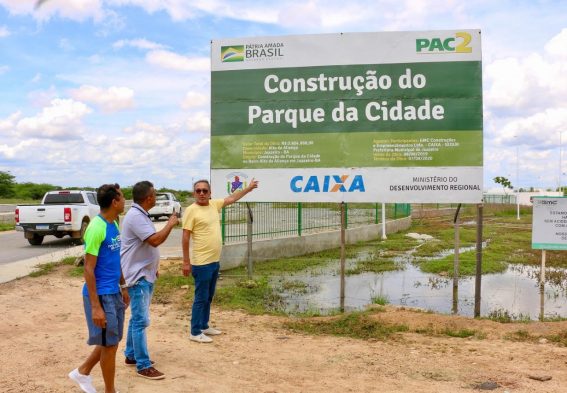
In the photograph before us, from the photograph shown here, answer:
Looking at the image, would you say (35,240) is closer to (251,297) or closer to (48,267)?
(48,267)

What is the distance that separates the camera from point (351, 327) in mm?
7062

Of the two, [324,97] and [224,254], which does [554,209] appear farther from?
[224,254]

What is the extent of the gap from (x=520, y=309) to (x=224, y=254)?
6133 millimetres

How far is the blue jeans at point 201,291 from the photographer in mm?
6383

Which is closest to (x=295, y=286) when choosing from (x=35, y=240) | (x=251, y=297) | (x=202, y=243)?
(x=251, y=297)

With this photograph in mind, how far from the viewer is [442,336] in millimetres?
6750

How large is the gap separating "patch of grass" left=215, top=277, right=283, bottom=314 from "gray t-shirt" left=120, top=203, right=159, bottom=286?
326cm

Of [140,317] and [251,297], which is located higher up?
[140,317]

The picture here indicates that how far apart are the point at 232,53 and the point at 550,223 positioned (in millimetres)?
5856

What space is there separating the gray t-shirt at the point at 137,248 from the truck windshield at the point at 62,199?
15.2 meters

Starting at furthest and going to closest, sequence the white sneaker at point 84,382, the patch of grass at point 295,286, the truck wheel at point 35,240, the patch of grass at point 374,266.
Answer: the truck wheel at point 35,240, the patch of grass at point 374,266, the patch of grass at point 295,286, the white sneaker at point 84,382

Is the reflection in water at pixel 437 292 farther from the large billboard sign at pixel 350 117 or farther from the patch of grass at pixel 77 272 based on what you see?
the patch of grass at pixel 77 272

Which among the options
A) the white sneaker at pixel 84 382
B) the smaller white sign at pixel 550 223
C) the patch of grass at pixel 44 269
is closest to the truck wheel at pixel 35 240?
the patch of grass at pixel 44 269

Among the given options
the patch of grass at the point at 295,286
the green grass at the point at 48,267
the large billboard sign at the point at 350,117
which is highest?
the large billboard sign at the point at 350,117
